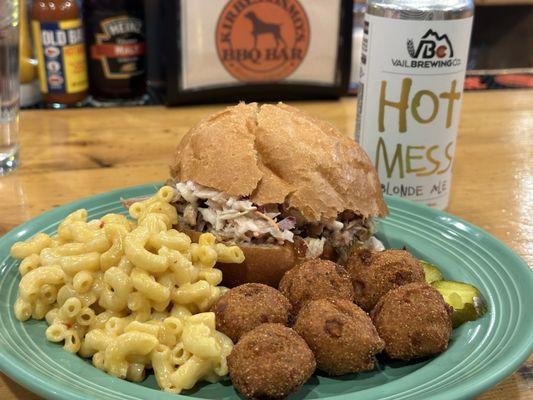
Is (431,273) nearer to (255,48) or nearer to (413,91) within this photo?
(413,91)

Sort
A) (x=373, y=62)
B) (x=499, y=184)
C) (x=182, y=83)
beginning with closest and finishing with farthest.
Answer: (x=373, y=62) → (x=499, y=184) → (x=182, y=83)

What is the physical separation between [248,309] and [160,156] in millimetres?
1048

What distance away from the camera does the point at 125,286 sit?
113 centimetres

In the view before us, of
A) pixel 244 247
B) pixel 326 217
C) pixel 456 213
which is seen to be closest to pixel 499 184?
pixel 456 213

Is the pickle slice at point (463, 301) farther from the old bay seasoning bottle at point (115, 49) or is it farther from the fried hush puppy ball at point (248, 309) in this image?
the old bay seasoning bottle at point (115, 49)

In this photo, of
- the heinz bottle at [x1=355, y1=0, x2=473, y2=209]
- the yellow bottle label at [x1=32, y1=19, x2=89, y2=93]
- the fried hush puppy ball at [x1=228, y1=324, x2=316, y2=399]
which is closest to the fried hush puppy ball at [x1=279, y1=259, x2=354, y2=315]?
the fried hush puppy ball at [x1=228, y1=324, x2=316, y2=399]

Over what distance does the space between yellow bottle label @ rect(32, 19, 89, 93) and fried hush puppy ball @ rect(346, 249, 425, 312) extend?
152 cm

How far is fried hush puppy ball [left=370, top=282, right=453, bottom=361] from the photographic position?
3.56 ft

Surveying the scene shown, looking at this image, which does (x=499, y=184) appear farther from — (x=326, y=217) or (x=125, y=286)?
(x=125, y=286)

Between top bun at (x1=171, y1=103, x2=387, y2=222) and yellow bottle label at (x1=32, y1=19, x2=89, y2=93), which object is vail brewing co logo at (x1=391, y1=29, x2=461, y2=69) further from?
yellow bottle label at (x1=32, y1=19, x2=89, y2=93)

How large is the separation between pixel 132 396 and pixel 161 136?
1.41 m

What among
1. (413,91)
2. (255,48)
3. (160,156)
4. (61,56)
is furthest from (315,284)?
(61,56)

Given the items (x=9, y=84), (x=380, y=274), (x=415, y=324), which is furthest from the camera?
(x=9, y=84)

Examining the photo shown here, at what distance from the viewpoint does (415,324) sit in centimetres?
109
